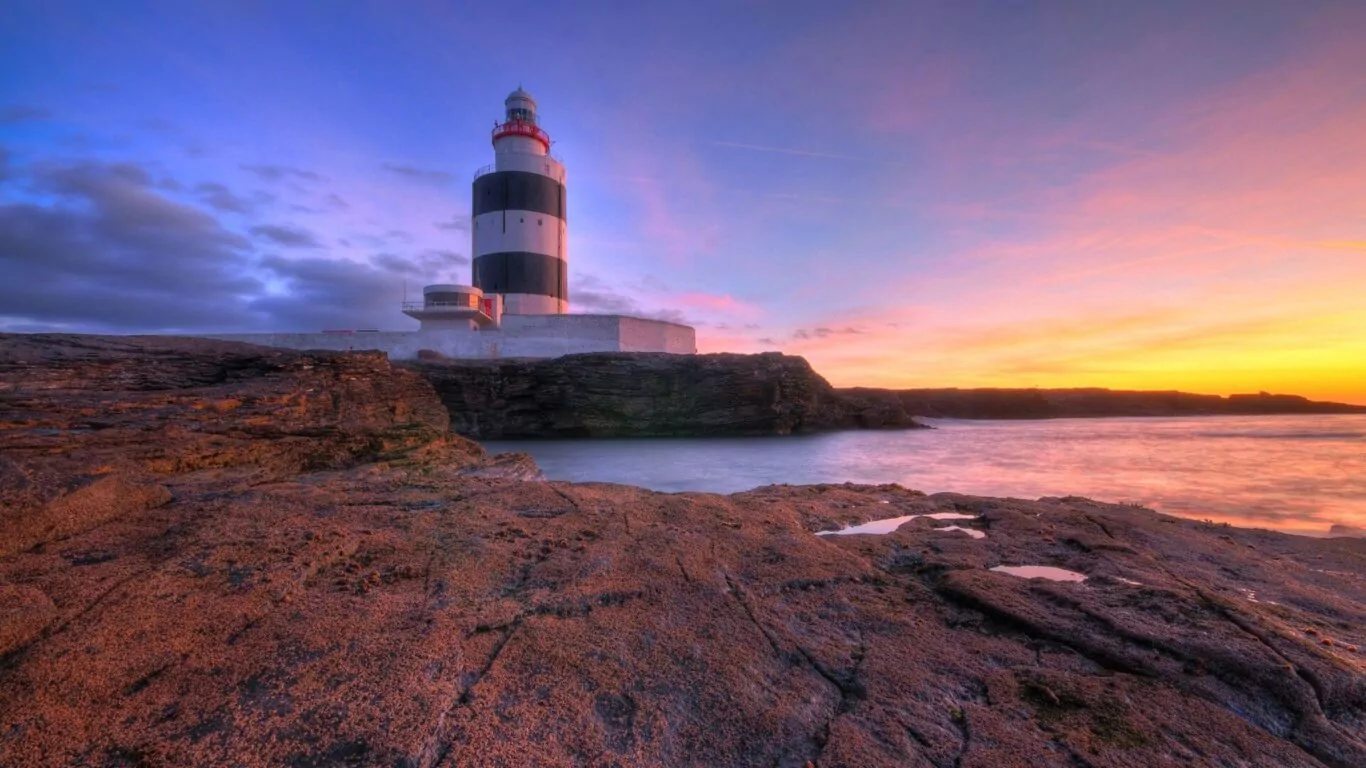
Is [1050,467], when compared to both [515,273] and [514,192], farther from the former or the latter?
[514,192]

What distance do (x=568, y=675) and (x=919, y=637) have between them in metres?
1.68

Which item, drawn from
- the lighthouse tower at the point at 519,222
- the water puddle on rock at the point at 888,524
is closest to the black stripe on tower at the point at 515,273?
the lighthouse tower at the point at 519,222

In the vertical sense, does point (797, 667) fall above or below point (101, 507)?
below

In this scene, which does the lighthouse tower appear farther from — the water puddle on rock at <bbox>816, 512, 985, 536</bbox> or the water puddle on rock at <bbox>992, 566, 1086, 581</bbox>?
the water puddle on rock at <bbox>992, 566, 1086, 581</bbox>

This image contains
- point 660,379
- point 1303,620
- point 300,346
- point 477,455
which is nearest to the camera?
point 1303,620

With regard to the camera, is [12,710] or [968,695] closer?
[12,710]

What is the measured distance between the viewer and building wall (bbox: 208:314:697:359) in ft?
83.5

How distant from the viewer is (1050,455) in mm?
18000

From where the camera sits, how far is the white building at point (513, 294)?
2545 centimetres

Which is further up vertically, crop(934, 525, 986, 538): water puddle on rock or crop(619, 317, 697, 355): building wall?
crop(619, 317, 697, 355): building wall

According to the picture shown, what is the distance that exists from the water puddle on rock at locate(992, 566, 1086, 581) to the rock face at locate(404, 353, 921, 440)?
1942cm

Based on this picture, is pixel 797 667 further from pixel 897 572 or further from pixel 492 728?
pixel 897 572

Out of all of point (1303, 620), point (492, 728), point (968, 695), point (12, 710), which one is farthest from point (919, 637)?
point (12, 710)

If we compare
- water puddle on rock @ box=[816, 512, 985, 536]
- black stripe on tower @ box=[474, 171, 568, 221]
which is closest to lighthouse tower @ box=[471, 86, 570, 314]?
black stripe on tower @ box=[474, 171, 568, 221]
